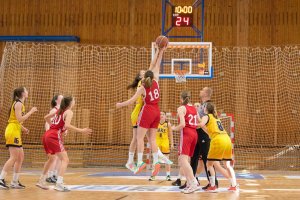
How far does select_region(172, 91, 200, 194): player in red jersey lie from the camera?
795 cm

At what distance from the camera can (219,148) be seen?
8422 mm

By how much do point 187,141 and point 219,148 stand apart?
646 mm

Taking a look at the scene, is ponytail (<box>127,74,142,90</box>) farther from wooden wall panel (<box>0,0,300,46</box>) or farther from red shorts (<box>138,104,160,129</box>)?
wooden wall panel (<box>0,0,300,46</box>)

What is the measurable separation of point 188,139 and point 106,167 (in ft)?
30.3

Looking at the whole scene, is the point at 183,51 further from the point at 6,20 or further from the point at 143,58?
the point at 6,20

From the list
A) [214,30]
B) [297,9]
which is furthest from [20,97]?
[297,9]

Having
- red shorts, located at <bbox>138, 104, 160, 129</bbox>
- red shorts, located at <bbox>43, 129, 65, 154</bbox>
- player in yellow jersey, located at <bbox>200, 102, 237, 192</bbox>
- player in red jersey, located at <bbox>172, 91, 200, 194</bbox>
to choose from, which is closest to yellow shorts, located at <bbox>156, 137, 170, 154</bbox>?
player in yellow jersey, located at <bbox>200, 102, 237, 192</bbox>

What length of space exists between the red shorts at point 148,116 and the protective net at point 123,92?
1091cm

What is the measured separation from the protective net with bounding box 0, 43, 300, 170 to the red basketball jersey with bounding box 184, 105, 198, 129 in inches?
391

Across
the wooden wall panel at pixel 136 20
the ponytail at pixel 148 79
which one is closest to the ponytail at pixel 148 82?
the ponytail at pixel 148 79

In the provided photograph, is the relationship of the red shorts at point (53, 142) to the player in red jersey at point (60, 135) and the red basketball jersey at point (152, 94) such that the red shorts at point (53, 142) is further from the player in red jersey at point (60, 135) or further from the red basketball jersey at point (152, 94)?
the red basketball jersey at point (152, 94)

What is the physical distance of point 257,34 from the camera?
64.2 feet

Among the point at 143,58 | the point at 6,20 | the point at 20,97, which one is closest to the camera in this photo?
the point at 20,97

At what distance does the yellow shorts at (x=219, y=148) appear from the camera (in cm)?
842
